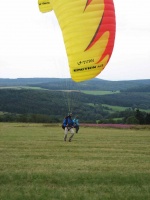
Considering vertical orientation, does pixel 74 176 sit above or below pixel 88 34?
below

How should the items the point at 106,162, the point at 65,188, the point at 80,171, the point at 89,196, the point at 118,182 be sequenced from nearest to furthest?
the point at 89,196 < the point at 65,188 < the point at 118,182 < the point at 80,171 < the point at 106,162

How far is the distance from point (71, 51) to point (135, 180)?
5937 millimetres

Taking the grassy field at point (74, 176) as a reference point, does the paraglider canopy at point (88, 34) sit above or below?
above

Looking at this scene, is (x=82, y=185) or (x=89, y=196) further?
(x=82, y=185)

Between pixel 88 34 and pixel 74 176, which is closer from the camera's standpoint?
pixel 74 176

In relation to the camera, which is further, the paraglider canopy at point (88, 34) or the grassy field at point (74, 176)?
the paraglider canopy at point (88, 34)

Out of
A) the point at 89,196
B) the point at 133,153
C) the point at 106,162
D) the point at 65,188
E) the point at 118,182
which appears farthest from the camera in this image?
the point at 133,153

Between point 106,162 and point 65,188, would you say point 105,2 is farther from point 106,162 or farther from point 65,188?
point 65,188

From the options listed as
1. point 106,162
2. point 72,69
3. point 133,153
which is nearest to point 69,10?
point 72,69

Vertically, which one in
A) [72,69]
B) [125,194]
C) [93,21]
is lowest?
[125,194]

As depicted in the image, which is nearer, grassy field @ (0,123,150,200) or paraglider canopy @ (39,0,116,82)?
grassy field @ (0,123,150,200)

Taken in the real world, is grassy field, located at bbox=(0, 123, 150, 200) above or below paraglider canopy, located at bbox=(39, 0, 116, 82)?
below

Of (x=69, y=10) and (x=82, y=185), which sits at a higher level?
(x=69, y=10)

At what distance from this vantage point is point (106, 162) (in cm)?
1395
